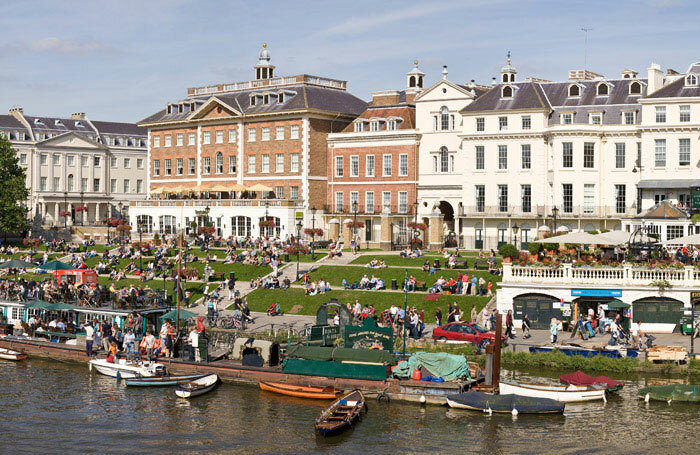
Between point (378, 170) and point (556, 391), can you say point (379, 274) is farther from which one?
point (556, 391)

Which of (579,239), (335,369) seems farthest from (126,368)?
(579,239)

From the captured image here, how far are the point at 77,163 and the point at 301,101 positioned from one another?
46.7 meters

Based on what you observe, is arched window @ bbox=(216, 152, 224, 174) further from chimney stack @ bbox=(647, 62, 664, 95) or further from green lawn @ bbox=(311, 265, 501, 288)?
chimney stack @ bbox=(647, 62, 664, 95)

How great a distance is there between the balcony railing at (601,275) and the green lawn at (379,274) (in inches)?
209

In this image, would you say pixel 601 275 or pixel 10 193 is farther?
pixel 10 193

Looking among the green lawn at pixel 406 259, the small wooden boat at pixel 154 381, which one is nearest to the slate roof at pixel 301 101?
the green lawn at pixel 406 259

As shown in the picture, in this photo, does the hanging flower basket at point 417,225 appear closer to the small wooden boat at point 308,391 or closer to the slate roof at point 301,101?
the slate roof at point 301,101

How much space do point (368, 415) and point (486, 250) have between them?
1567 inches

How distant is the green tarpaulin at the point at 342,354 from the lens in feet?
142

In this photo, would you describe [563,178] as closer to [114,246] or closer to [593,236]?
[593,236]

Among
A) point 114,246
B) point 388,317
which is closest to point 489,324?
point 388,317

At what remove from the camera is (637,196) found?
7262 cm

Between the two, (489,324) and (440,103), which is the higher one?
(440,103)

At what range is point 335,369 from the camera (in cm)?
4372
